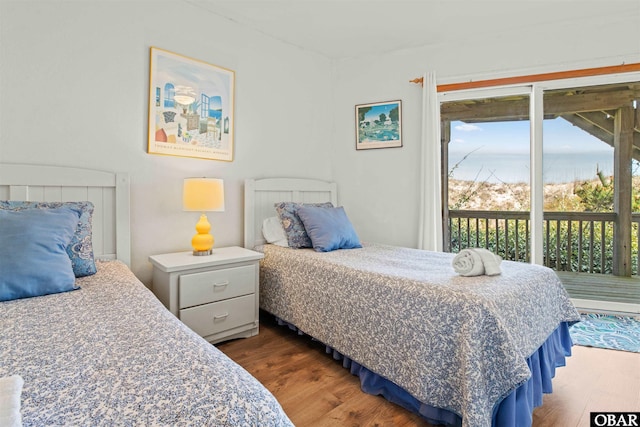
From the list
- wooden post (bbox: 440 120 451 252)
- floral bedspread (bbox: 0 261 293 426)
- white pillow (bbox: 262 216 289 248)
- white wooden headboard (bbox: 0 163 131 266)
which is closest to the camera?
floral bedspread (bbox: 0 261 293 426)

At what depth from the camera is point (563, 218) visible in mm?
3098

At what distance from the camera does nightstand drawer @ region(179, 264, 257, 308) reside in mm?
2078

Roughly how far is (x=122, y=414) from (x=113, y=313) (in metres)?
0.63

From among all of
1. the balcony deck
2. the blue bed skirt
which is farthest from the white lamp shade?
the balcony deck

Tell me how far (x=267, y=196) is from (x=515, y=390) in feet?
7.28

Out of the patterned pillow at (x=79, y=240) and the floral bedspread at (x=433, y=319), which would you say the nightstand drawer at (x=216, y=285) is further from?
the patterned pillow at (x=79, y=240)

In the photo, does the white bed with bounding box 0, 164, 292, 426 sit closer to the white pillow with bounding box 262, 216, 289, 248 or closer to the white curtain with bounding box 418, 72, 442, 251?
the white pillow with bounding box 262, 216, 289, 248

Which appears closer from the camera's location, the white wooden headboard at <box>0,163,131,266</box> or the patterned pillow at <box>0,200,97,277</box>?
the patterned pillow at <box>0,200,97,277</box>

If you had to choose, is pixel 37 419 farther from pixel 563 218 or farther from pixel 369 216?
pixel 563 218

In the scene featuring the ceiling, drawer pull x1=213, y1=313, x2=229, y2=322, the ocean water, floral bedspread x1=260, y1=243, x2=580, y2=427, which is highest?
the ceiling

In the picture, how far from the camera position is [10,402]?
563mm

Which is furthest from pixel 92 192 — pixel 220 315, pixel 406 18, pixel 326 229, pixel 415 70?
pixel 415 70

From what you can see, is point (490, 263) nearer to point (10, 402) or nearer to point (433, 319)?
point (433, 319)

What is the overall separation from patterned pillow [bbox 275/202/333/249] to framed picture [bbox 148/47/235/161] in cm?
63
